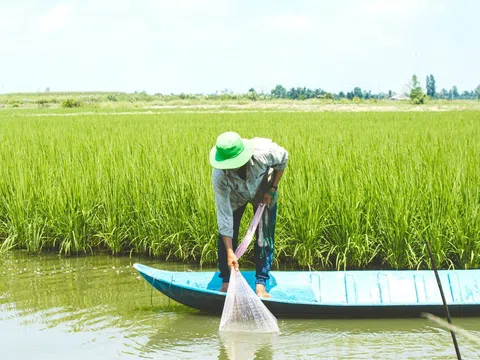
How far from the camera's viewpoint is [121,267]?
19.3 ft

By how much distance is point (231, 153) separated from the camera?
13.1ft

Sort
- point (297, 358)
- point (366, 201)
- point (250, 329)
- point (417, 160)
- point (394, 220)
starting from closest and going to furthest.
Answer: point (297, 358), point (250, 329), point (394, 220), point (366, 201), point (417, 160)

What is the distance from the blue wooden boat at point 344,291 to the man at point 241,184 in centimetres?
22

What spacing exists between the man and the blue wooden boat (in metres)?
0.22

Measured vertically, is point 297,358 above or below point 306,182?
below

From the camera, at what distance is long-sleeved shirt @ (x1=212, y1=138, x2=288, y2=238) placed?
416 centimetres

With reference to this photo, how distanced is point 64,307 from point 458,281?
8.45 ft

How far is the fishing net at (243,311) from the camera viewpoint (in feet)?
13.0

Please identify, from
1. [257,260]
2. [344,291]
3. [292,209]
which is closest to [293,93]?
[292,209]

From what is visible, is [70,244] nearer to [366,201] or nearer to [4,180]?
[4,180]

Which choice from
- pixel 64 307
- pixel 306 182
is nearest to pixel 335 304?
pixel 64 307

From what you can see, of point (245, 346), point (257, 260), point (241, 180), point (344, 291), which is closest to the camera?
point (245, 346)

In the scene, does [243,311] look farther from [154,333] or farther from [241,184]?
[241,184]

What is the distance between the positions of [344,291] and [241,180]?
110 cm
